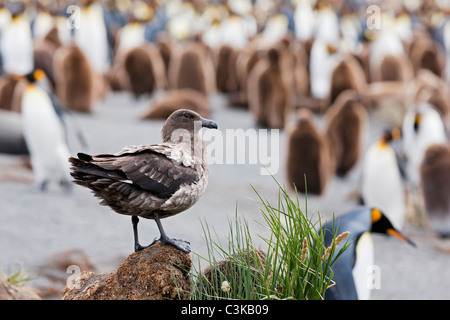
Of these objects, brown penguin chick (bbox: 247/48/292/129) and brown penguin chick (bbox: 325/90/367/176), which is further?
brown penguin chick (bbox: 247/48/292/129)

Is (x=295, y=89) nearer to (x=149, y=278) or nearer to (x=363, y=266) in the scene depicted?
(x=363, y=266)

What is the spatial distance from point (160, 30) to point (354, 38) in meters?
5.79

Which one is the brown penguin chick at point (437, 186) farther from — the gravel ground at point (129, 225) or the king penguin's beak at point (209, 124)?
the king penguin's beak at point (209, 124)

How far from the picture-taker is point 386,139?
6.70 meters

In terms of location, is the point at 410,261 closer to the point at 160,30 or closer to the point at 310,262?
the point at 310,262

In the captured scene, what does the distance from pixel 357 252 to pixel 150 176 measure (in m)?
2.19

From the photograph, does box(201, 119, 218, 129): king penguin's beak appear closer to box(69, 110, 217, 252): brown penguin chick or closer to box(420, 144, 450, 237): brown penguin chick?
box(69, 110, 217, 252): brown penguin chick

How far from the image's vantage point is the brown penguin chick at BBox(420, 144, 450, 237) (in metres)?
6.41

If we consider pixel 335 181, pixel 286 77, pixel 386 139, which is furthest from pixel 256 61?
pixel 386 139

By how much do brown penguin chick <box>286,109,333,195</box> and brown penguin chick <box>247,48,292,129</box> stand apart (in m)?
2.40

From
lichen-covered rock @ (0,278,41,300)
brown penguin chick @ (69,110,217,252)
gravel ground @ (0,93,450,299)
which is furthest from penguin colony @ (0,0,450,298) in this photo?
lichen-covered rock @ (0,278,41,300)

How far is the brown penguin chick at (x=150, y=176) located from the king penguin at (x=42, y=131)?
4653mm

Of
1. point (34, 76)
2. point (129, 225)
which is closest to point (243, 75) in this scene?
point (34, 76)

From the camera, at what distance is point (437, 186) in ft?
21.1
